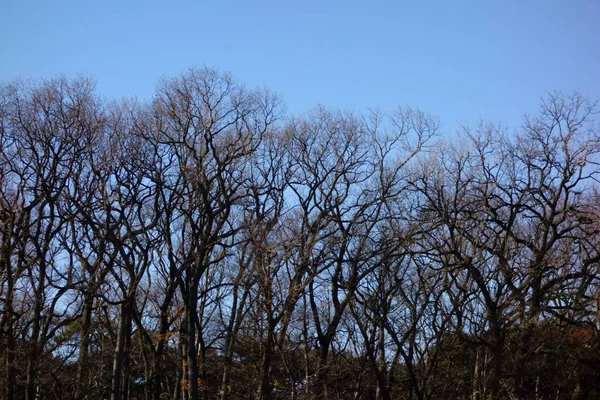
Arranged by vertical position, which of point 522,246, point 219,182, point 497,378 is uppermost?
point 219,182

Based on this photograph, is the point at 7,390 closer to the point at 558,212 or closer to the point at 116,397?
the point at 116,397

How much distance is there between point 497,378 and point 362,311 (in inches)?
265

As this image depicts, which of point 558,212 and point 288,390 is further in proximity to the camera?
point 288,390

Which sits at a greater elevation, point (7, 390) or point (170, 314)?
point (170, 314)

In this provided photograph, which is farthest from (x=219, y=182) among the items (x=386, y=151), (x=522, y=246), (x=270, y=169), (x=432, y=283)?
(x=522, y=246)

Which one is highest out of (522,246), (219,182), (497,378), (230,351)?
(219,182)

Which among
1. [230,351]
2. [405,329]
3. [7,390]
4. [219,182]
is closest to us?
[7,390]

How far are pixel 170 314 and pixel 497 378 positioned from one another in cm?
1383

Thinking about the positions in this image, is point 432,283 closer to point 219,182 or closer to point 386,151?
point 386,151

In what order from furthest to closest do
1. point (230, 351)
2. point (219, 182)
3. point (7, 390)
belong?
A: 1. point (230, 351)
2. point (219, 182)
3. point (7, 390)

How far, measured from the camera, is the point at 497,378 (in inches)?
960

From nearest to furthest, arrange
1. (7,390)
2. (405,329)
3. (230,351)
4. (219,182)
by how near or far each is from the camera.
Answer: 1. (7,390)
2. (219,182)
3. (405,329)
4. (230,351)

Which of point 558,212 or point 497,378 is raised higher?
point 558,212

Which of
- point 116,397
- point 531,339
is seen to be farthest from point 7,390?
point 531,339
